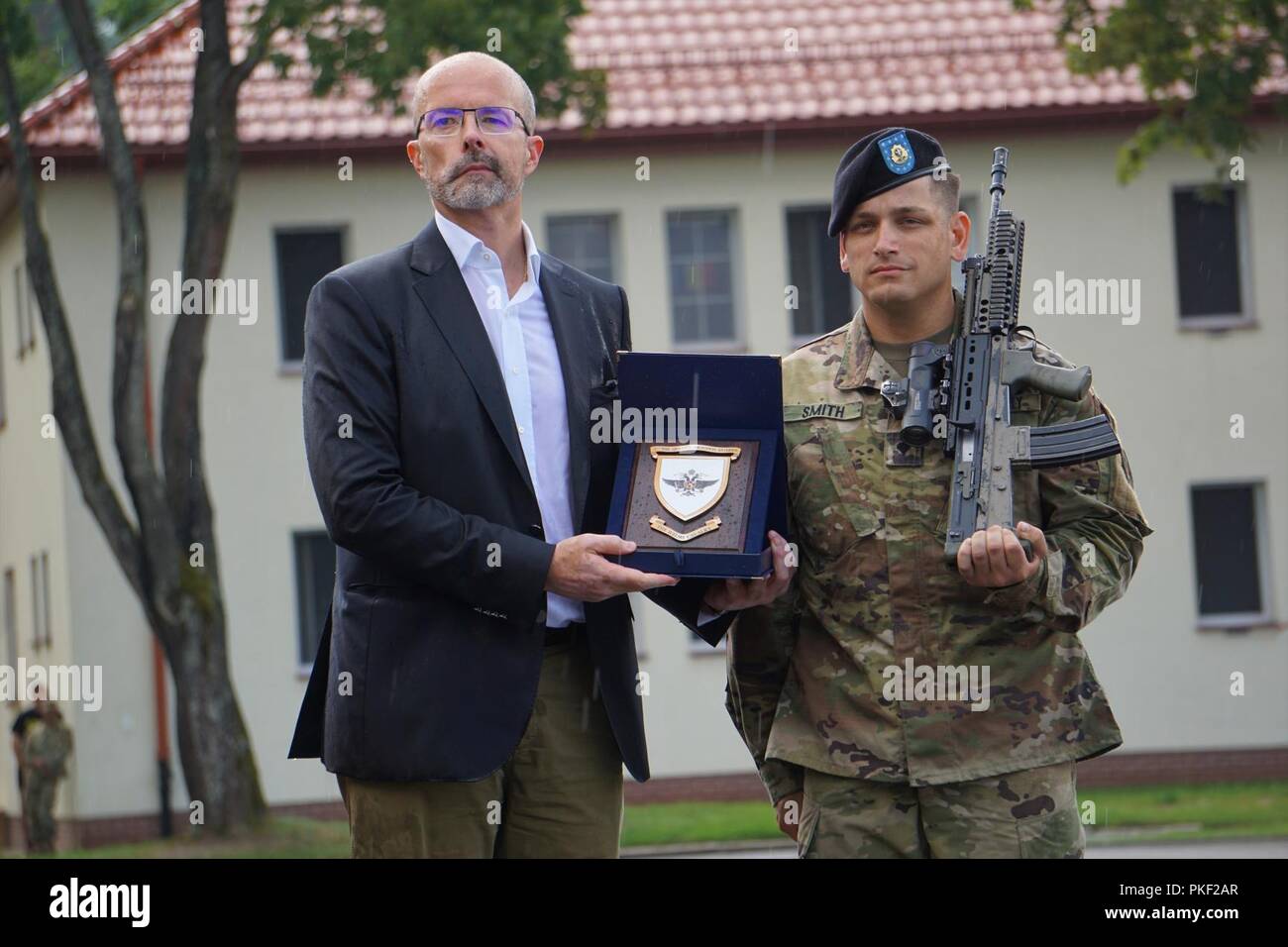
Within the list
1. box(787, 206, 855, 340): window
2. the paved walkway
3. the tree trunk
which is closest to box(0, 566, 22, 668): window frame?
the tree trunk

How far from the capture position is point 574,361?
14.5 ft

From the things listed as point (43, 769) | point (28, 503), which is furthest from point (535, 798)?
point (28, 503)

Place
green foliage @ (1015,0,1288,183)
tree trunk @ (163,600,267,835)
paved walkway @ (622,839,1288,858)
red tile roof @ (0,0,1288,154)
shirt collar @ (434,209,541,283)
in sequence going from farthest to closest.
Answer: red tile roof @ (0,0,1288,154) < tree trunk @ (163,600,267,835) < green foliage @ (1015,0,1288,183) < paved walkway @ (622,839,1288,858) < shirt collar @ (434,209,541,283)

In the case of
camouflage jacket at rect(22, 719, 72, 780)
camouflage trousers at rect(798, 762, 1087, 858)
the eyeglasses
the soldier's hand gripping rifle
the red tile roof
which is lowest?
camouflage jacket at rect(22, 719, 72, 780)

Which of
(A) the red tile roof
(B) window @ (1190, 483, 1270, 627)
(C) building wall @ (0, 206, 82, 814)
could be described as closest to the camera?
(A) the red tile roof

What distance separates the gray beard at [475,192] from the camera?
438 centimetres

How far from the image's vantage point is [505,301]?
4.45 meters

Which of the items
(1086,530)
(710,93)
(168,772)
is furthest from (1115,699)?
(1086,530)

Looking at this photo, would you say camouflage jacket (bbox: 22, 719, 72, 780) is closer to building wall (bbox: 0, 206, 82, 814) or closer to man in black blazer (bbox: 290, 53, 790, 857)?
building wall (bbox: 0, 206, 82, 814)

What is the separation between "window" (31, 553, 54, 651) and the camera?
25078 millimetres

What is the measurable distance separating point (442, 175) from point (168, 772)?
744 inches

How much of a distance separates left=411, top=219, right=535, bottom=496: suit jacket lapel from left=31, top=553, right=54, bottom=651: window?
69.8 feet
